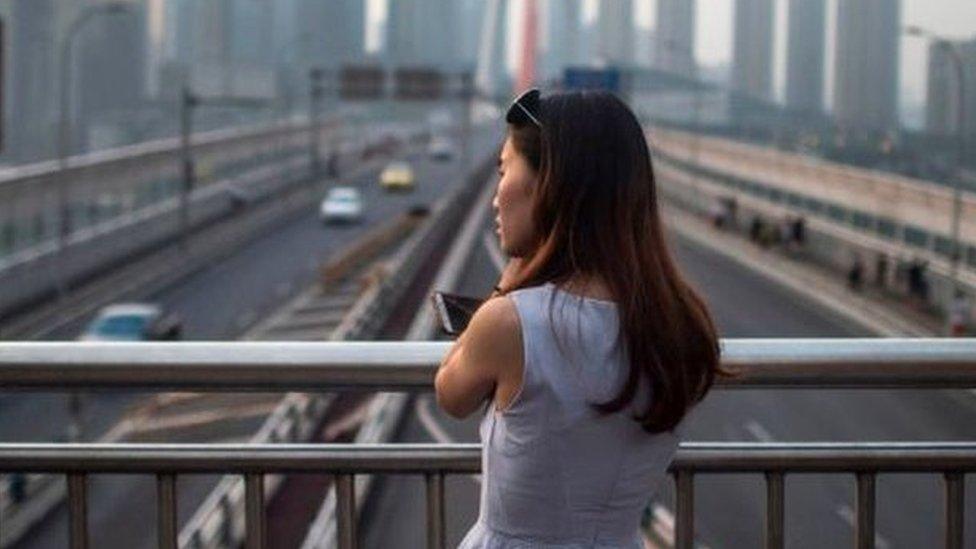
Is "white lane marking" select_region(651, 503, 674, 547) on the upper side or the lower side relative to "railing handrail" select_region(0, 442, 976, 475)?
lower

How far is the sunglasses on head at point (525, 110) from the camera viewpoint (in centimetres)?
186

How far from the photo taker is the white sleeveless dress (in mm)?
1808

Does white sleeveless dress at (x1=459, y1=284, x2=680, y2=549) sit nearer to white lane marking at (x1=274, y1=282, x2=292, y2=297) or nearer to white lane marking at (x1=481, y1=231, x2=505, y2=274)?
white lane marking at (x1=481, y1=231, x2=505, y2=274)

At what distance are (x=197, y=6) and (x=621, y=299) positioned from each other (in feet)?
63.6

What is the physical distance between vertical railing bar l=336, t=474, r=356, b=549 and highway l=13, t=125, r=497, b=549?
0.79ft

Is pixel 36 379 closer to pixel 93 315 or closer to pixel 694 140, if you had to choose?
pixel 93 315

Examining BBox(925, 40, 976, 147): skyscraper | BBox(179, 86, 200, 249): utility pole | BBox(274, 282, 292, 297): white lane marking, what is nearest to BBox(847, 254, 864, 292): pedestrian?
BBox(925, 40, 976, 147): skyscraper

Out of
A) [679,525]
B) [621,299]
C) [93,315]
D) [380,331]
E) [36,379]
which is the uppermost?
[621,299]

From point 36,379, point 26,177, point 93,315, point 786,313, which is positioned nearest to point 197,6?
point 93,315

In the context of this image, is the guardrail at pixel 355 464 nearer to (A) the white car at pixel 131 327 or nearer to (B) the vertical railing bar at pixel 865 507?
(B) the vertical railing bar at pixel 865 507

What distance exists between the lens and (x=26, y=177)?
24844 millimetres

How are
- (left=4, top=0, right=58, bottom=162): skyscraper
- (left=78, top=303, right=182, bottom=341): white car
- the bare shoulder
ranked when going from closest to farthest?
the bare shoulder → (left=4, top=0, right=58, bottom=162): skyscraper → (left=78, top=303, right=182, bottom=341): white car

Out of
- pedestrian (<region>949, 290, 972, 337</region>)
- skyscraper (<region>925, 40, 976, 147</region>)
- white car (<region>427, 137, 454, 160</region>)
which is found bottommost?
white car (<region>427, 137, 454, 160</region>)

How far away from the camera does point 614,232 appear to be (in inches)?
72.1
